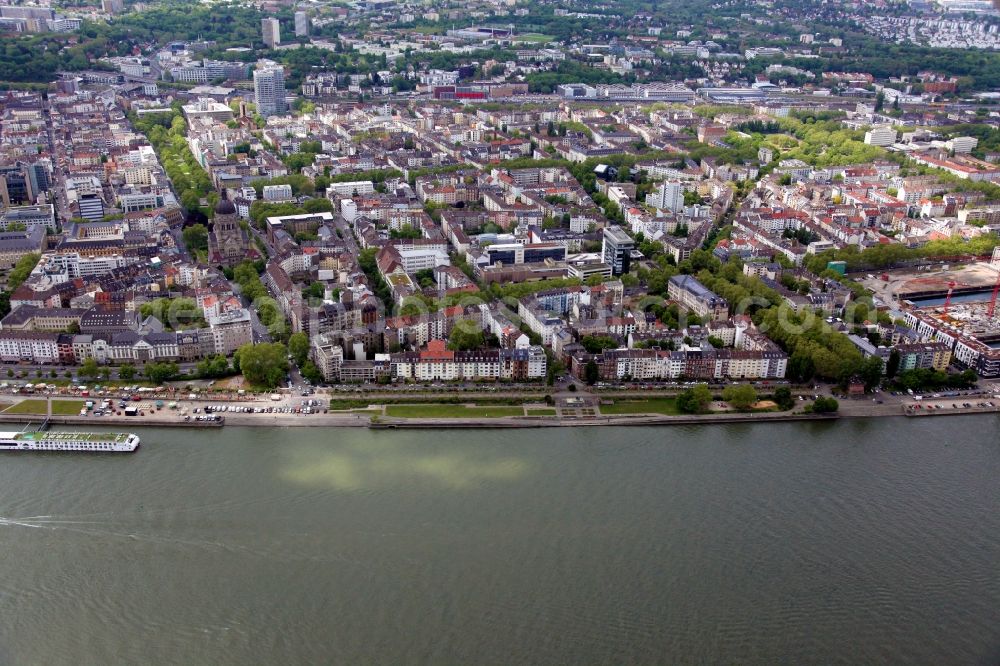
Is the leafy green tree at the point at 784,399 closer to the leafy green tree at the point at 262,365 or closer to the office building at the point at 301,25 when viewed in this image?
the leafy green tree at the point at 262,365

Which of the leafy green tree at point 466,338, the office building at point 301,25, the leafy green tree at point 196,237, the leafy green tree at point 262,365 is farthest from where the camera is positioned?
the office building at point 301,25

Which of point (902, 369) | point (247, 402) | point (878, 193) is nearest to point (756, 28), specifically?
point (878, 193)

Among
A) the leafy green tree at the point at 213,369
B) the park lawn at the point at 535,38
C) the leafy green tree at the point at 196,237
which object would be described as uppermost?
the park lawn at the point at 535,38

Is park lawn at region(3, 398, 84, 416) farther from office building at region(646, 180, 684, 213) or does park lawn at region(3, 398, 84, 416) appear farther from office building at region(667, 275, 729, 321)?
office building at region(646, 180, 684, 213)

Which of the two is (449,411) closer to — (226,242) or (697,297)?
(697,297)

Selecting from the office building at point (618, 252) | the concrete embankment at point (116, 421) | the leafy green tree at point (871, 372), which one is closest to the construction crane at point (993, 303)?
the leafy green tree at point (871, 372)

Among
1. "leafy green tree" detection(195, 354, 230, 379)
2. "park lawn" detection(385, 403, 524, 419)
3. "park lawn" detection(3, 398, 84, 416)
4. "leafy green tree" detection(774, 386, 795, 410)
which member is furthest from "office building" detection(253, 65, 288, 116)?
"leafy green tree" detection(774, 386, 795, 410)

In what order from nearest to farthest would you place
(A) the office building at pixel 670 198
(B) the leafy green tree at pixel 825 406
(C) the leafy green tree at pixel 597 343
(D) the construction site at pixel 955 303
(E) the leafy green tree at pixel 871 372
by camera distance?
1. (B) the leafy green tree at pixel 825 406
2. (E) the leafy green tree at pixel 871 372
3. (C) the leafy green tree at pixel 597 343
4. (D) the construction site at pixel 955 303
5. (A) the office building at pixel 670 198
